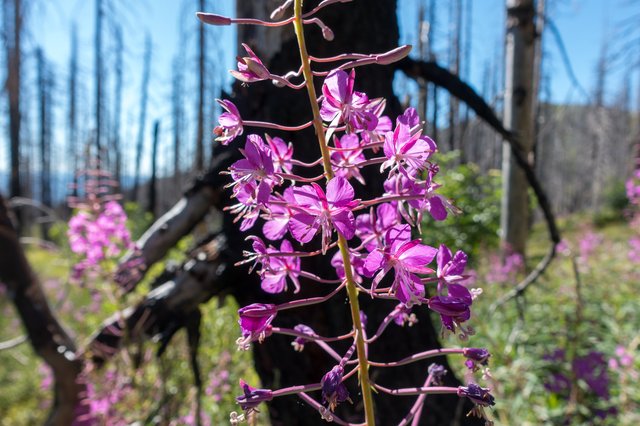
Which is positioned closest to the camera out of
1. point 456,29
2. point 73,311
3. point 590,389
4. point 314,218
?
point 314,218

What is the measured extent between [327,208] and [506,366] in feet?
8.57

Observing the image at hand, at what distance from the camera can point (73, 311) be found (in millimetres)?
7562

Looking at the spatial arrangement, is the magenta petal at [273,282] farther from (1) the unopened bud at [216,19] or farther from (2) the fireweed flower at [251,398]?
(1) the unopened bud at [216,19]

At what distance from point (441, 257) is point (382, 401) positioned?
1143mm

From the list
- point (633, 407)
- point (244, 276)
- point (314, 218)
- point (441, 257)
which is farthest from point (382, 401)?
point (633, 407)

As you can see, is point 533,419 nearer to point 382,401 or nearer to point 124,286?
point 382,401

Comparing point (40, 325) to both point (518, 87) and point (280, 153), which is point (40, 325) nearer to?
point (280, 153)

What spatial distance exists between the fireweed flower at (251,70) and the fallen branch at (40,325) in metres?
2.35

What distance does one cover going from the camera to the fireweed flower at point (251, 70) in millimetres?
681

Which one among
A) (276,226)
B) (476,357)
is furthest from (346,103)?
(476,357)

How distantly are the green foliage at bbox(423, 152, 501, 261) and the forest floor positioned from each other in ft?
1.56

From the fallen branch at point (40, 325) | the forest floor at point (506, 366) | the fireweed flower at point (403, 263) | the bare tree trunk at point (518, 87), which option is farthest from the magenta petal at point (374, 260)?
the bare tree trunk at point (518, 87)

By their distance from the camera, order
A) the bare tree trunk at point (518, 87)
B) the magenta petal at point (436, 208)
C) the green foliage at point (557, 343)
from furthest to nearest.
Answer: the bare tree trunk at point (518, 87), the green foliage at point (557, 343), the magenta petal at point (436, 208)

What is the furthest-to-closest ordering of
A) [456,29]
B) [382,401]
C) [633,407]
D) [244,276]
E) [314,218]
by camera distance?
[456,29]
[633,407]
[244,276]
[382,401]
[314,218]
